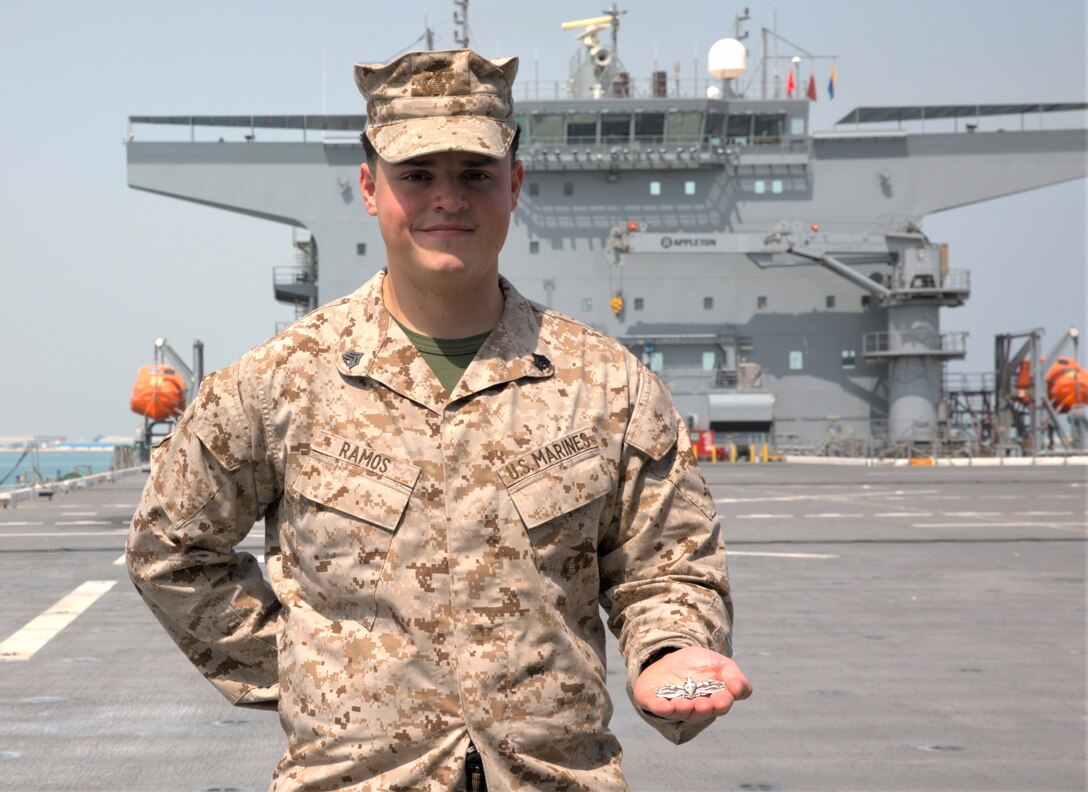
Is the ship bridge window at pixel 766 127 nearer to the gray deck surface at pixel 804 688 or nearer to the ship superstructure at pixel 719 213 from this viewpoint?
the ship superstructure at pixel 719 213

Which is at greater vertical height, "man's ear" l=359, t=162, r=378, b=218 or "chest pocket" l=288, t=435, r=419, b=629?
"man's ear" l=359, t=162, r=378, b=218

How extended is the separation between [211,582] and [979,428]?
4200cm

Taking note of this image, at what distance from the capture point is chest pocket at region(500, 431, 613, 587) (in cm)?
220

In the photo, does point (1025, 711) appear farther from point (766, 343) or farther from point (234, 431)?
point (766, 343)

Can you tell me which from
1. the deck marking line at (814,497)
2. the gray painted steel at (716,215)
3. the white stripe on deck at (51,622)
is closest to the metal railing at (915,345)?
the gray painted steel at (716,215)

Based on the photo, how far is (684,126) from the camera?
1515 inches

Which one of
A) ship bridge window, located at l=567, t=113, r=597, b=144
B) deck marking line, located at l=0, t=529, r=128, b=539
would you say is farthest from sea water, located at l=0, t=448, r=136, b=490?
ship bridge window, located at l=567, t=113, r=597, b=144

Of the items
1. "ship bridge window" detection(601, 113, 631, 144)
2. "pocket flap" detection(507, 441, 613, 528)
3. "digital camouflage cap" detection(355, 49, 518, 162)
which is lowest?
"pocket flap" detection(507, 441, 613, 528)

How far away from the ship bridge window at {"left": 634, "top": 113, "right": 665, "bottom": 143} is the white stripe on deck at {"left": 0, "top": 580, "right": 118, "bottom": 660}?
30.6 meters

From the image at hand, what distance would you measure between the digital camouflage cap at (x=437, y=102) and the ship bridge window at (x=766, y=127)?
3822 cm

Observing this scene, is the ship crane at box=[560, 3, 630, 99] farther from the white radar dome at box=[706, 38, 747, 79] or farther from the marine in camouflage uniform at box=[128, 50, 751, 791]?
the marine in camouflage uniform at box=[128, 50, 751, 791]

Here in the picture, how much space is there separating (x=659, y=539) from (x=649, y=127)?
3727 centimetres

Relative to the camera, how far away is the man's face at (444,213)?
224 cm

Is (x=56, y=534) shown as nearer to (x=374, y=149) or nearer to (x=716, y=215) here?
(x=374, y=149)
